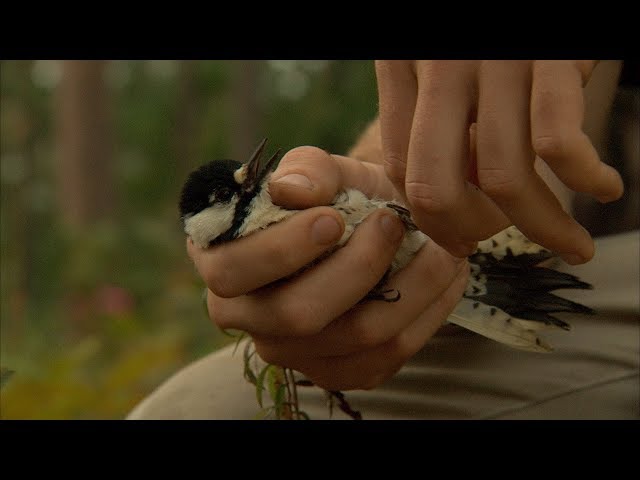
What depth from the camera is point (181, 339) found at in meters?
5.09

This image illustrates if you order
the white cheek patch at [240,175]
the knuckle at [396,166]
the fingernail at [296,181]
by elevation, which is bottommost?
the knuckle at [396,166]

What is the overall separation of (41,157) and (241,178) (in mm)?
11859

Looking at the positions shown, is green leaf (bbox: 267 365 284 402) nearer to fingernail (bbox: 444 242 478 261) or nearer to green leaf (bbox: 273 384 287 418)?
green leaf (bbox: 273 384 287 418)

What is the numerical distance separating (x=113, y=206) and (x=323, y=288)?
24.6 feet

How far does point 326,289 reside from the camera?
4.76ft

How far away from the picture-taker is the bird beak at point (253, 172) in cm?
164

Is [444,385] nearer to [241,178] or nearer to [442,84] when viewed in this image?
[241,178]

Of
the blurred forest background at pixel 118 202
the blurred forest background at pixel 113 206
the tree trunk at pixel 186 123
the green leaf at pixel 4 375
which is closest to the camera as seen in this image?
the green leaf at pixel 4 375

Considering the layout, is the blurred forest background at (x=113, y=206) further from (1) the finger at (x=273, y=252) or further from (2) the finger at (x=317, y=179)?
(2) the finger at (x=317, y=179)

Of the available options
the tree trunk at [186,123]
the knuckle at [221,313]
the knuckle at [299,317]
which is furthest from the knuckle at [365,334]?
the tree trunk at [186,123]

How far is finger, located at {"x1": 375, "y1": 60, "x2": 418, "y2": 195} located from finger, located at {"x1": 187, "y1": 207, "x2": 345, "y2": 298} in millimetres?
238

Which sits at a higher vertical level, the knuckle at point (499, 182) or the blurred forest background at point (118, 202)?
the blurred forest background at point (118, 202)

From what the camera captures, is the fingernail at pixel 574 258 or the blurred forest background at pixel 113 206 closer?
the fingernail at pixel 574 258

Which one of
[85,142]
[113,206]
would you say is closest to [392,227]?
[85,142]
